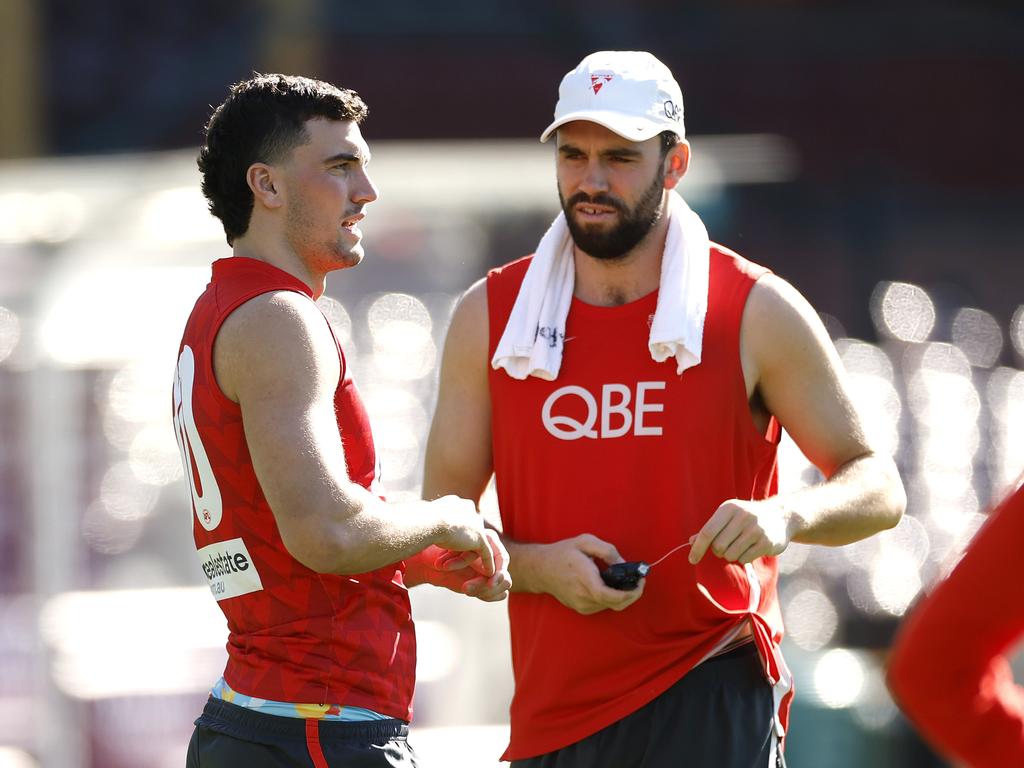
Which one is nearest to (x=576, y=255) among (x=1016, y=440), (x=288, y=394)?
(x=288, y=394)

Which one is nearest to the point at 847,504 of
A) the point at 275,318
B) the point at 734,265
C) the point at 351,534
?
the point at 734,265

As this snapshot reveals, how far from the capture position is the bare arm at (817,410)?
3.07 meters

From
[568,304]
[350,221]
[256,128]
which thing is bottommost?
[568,304]

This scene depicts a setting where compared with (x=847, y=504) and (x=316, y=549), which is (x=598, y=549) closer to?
(x=847, y=504)

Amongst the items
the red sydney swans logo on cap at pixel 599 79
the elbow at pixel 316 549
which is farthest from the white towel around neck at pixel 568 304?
the elbow at pixel 316 549

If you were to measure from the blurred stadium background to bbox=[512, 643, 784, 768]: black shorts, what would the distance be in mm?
2715

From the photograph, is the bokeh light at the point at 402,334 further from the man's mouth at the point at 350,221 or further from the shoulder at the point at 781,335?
the man's mouth at the point at 350,221

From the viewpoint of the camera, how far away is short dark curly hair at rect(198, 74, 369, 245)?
2.80m

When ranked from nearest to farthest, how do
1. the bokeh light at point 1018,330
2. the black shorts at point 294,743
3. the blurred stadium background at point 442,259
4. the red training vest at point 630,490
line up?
the black shorts at point 294,743 < the red training vest at point 630,490 < the blurred stadium background at point 442,259 < the bokeh light at point 1018,330

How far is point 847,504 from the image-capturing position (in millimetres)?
3062

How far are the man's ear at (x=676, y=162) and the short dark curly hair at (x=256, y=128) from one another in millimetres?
721

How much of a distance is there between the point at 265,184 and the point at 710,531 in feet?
3.12

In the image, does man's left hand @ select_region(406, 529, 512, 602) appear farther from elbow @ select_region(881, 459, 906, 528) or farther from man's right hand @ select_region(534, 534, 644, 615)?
elbow @ select_region(881, 459, 906, 528)

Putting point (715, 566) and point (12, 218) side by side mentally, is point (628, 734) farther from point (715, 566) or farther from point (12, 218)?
point (12, 218)
